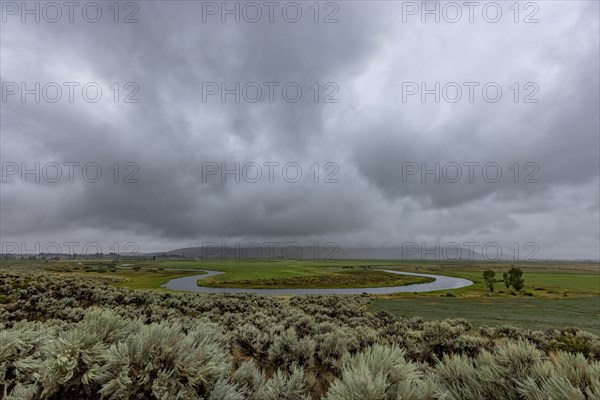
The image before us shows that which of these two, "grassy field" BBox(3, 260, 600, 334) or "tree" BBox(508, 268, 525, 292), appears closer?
"grassy field" BBox(3, 260, 600, 334)

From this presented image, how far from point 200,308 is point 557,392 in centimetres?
2373

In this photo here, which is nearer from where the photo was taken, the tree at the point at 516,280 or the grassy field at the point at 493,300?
the grassy field at the point at 493,300

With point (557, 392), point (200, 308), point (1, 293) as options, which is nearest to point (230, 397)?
point (557, 392)

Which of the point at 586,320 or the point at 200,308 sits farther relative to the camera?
the point at 586,320

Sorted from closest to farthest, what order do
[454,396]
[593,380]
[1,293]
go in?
1. [593,380]
2. [454,396]
3. [1,293]

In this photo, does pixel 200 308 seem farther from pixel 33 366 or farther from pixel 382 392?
pixel 382 392

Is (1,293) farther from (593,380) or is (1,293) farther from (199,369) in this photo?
(593,380)

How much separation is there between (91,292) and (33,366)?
29406 millimetres

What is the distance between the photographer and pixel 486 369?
420 cm

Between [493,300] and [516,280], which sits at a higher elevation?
[493,300]

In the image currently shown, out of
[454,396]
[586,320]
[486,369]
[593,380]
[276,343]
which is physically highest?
[593,380]

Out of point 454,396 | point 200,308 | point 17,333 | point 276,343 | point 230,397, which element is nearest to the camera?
point 230,397

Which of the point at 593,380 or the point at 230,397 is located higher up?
the point at 593,380

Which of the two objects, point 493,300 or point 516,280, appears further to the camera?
point 516,280
